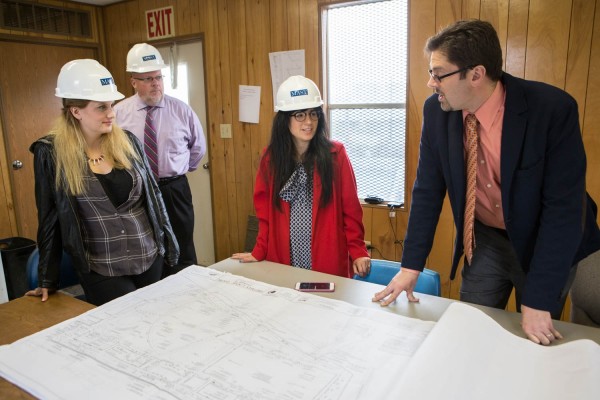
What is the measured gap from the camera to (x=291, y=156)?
1.95 m

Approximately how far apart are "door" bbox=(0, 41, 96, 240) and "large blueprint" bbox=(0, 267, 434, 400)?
3.40 m

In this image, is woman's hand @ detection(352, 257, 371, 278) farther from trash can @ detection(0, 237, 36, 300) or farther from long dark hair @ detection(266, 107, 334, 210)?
trash can @ detection(0, 237, 36, 300)

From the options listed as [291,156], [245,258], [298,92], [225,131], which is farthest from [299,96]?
[225,131]

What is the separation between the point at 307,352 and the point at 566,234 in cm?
75

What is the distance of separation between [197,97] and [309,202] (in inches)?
100

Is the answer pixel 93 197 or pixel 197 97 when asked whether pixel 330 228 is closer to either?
pixel 93 197

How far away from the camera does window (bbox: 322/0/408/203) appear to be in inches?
116

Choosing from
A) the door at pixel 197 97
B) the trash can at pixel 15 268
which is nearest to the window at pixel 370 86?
the door at pixel 197 97

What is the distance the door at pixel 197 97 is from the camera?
155 inches

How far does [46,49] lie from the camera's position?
4141mm

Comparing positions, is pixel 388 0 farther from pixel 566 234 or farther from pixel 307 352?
pixel 307 352

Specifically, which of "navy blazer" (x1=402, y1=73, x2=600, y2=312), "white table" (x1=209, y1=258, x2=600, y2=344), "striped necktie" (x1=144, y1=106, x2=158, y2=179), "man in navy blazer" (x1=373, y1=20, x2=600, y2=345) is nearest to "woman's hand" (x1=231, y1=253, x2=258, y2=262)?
"white table" (x1=209, y1=258, x2=600, y2=344)

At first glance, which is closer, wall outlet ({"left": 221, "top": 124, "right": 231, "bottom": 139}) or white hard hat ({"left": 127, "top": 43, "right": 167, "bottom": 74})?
white hard hat ({"left": 127, "top": 43, "right": 167, "bottom": 74})

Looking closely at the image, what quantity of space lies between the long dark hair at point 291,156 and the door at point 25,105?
319 cm
